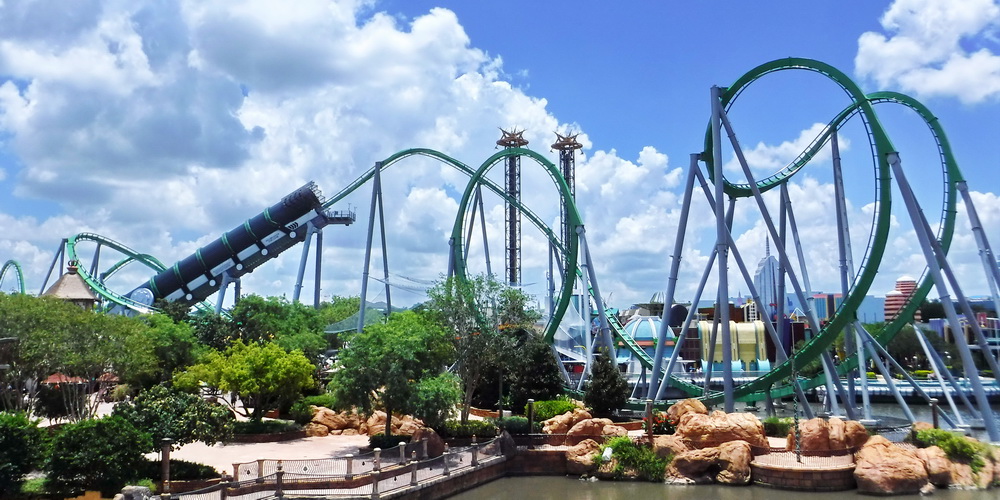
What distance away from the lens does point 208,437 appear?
2234 centimetres

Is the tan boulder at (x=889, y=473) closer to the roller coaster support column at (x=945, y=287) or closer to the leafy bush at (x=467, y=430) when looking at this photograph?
the roller coaster support column at (x=945, y=287)

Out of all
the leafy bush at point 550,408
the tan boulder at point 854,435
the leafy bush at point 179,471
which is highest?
the leafy bush at point 550,408

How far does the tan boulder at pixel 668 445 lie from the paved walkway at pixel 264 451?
10766 millimetres

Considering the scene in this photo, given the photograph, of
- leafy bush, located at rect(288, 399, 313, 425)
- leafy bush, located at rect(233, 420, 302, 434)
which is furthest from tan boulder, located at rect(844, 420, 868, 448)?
leafy bush, located at rect(288, 399, 313, 425)

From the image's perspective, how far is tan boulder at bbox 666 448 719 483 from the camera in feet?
82.2

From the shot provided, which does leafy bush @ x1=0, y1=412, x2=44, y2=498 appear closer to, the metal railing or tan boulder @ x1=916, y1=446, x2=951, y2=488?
the metal railing

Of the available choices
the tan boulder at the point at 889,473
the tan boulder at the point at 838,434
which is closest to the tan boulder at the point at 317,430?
the tan boulder at the point at 838,434

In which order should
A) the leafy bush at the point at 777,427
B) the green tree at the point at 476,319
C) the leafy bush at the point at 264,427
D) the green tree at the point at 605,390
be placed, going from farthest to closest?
the green tree at the point at 605,390, the green tree at the point at 476,319, the leafy bush at the point at 264,427, the leafy bush at the point at 777,427

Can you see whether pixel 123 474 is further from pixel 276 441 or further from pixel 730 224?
pixel 730 224

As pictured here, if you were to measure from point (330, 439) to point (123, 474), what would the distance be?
12992 millimetres

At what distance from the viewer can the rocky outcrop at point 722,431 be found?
84.4ft

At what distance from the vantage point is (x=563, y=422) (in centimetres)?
3059

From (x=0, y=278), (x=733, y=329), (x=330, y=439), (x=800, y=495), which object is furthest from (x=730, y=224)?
(x=0, y=278)

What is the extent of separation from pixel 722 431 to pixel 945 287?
9407 mm
